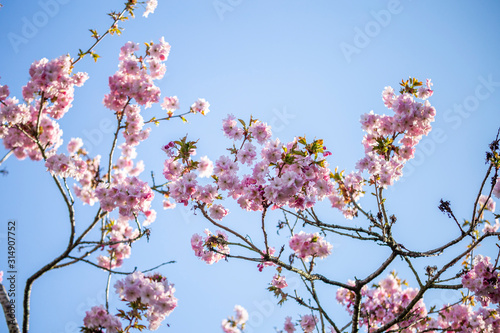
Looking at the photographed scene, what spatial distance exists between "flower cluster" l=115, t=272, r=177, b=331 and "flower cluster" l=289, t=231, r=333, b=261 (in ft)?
5.56

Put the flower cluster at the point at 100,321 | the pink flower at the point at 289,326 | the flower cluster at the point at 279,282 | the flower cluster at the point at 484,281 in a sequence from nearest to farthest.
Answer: the flower cluster at the point at 100,321 < the flower cluster at the point at 484,281 < the flower cluster at the point at 279,282 < the pink flower at the point at 289,326

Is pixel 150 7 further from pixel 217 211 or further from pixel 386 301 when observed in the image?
pixel 386 301

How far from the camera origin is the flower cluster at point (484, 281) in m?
3.99

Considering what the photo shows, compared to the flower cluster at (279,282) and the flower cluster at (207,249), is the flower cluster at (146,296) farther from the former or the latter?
the flower cluster at (279,282)

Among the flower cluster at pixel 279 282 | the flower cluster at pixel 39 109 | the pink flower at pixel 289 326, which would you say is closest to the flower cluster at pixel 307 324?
the pink flower at pixel 289 326

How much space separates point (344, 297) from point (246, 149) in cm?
410

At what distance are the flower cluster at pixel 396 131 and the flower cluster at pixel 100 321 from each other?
367 cm

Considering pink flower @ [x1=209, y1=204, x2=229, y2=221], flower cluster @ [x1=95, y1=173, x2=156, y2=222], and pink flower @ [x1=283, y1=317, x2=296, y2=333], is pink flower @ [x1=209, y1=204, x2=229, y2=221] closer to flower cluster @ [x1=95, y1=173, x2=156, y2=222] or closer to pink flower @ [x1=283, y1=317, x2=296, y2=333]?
flower cluster @ [x1=95, y1=173, x2=156, y2=222]

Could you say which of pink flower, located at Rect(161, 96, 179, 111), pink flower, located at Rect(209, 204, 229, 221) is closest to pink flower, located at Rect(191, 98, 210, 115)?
pink flower, located at Rect(161, 96, 179, 111)

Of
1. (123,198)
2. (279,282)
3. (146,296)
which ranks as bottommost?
(146,296)

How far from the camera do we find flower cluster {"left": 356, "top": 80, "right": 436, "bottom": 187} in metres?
4.48

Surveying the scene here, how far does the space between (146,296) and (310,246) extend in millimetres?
2064

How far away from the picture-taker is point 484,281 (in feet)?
13.1

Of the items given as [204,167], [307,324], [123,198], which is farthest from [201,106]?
[307,324]
